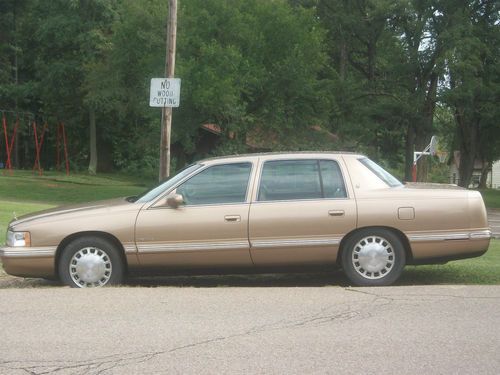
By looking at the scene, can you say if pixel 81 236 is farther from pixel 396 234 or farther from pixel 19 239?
pixel 396 234

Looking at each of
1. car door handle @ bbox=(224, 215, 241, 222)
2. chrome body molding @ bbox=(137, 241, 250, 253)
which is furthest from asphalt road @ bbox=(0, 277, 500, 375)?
car door handle @ bbox=(224, 215, 241, 222)

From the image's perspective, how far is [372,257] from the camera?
7566 mm

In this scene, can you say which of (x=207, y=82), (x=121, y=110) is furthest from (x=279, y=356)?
(x=121, y=110)

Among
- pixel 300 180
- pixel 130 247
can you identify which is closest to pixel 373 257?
pixel 300 180

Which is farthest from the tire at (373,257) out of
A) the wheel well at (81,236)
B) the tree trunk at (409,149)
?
the tree trunk at (409,149)

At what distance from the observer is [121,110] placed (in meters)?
31.6

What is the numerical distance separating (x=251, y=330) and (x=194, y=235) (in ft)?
6.66

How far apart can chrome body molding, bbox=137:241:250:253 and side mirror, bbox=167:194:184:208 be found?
0.44 metres

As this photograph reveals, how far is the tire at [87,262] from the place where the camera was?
7.51m

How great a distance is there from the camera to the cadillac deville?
7.50 m

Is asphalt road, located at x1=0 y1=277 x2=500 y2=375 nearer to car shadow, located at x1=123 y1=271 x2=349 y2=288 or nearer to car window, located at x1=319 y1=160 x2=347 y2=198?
car shadow, located at x1=123 y1=271 x2=349 y2=288

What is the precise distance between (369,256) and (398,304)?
3.39ft

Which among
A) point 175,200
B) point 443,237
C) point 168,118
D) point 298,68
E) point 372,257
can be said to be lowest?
point 372,257

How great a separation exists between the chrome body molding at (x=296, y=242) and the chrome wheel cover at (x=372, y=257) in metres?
0.30
